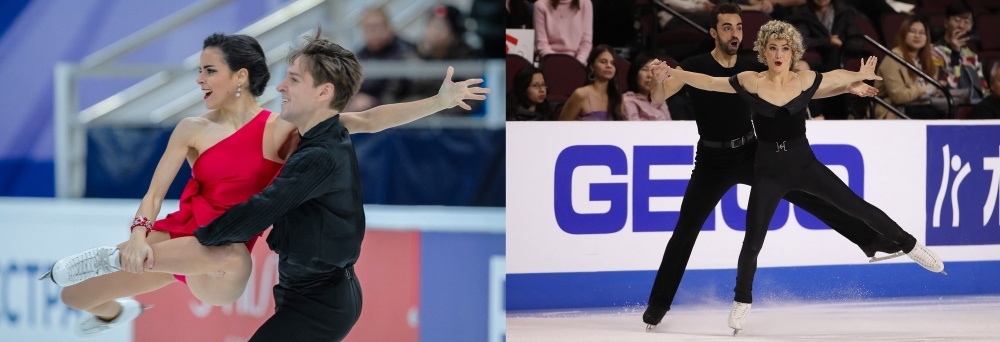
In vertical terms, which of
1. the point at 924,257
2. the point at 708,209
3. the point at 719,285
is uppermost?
the point at 708,209

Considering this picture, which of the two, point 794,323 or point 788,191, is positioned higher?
point 788,191

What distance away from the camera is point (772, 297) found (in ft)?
17.8

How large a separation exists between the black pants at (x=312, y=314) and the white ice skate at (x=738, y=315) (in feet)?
8.76

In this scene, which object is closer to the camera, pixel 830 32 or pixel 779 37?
pixel 779 37

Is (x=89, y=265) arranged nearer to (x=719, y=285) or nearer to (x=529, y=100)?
(x=529, y=100)

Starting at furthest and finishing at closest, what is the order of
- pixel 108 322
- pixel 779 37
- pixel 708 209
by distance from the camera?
pixel 708 209 < pixel 779 37 < pixel 108 322

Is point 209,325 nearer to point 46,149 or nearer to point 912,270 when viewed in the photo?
point 46,149

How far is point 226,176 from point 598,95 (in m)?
2.81

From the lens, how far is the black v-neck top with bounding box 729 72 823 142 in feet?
14.7

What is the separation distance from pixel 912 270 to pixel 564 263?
6.86 ft

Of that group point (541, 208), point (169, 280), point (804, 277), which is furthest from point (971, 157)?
point (169, 280)

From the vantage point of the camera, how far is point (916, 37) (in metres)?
5.51

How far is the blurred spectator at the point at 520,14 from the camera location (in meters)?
5.42

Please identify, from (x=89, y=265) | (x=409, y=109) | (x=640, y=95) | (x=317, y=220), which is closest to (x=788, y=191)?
(x=640, y=95)
